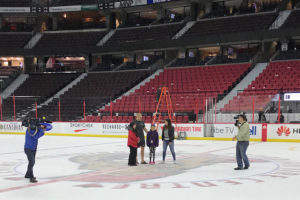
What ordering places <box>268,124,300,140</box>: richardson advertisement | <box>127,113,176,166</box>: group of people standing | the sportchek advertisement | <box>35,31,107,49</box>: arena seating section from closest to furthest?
<box>127,113,176,166</box>: group of people standing < <box>268,124,300,140</box>: richardson advertisement < the sportchek advertisement < <box>35,31,107,49</box>: arena seating section

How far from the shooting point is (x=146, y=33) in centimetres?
4303

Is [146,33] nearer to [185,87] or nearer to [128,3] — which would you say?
[128,3]

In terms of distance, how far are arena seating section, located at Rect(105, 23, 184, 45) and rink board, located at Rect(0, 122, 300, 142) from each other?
15448 millimetres

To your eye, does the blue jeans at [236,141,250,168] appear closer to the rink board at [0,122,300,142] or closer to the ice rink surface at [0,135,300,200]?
the ice rink surface at [0,135,300,200]

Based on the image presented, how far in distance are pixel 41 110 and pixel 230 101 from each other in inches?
611

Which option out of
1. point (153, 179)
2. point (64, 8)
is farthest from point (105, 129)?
point (64, 8)

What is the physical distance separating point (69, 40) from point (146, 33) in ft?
29.5

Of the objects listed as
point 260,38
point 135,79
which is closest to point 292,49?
point 260,38

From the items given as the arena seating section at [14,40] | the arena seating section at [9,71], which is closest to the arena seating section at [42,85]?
the arena seating section at [9,71]

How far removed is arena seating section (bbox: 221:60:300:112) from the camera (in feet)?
74.5

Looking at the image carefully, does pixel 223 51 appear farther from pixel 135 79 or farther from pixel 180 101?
pixel 180 101

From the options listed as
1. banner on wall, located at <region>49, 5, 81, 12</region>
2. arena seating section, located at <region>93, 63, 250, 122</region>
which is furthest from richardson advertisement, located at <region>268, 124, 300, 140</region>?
banner on wall, located at <region>49, 5, 81, 12</region>

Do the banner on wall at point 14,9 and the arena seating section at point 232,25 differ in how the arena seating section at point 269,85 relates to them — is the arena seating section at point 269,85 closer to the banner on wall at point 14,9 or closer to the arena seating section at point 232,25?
the arena seating section at point 232,25

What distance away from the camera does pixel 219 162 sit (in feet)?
43.3
